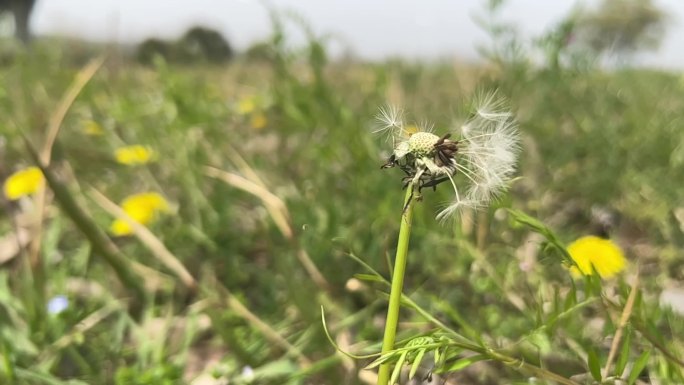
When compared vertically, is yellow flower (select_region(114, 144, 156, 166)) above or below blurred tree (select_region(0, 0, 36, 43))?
below

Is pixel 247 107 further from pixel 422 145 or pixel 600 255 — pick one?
pixel 422 145

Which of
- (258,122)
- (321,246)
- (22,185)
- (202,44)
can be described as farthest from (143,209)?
(202,44)

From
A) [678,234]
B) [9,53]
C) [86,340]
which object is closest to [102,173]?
[86,340]

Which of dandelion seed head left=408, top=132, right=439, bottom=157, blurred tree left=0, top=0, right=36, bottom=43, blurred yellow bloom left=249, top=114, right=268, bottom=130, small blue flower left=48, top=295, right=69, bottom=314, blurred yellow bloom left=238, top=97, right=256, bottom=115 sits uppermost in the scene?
blurred tree left=0, top=0, right=36, bottom=43

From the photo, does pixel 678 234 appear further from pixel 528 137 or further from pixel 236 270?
pixel 236 270

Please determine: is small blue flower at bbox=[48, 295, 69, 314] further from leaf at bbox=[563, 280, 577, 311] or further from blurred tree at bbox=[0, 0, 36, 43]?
blurred tree at bbox=[0, 0, 36, 43]

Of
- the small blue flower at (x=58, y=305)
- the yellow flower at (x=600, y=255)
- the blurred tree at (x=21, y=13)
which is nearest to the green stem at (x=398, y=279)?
the yellow flower at (x=600, y=255)

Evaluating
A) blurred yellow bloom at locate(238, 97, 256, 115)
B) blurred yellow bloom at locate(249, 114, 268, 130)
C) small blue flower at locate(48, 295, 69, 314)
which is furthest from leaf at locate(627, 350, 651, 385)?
blurred yellow bloom at locate(238, 97, 256, 115)
